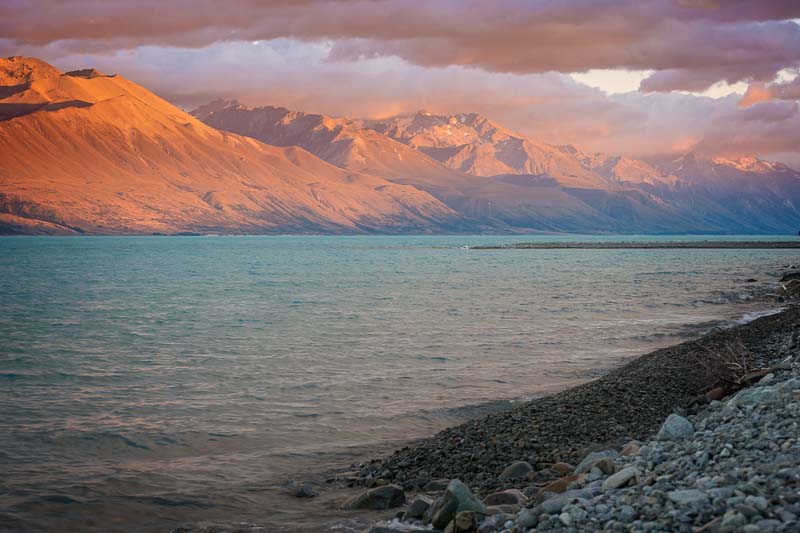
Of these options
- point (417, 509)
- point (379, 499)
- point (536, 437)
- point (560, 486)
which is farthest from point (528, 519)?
point (536, 437)

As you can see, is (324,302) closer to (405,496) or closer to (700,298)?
(700,298)

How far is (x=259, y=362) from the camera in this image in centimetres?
3014

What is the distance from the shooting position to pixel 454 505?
10977 mm

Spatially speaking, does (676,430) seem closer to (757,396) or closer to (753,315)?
(757,396)

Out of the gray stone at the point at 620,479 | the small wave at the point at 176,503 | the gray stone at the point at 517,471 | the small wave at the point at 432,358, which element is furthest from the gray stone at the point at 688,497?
the small wave at the point at 432,358

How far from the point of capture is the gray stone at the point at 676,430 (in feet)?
40.5

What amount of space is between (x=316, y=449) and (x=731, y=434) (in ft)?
33.3

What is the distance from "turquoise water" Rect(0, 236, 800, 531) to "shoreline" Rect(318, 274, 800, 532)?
6.54 feet

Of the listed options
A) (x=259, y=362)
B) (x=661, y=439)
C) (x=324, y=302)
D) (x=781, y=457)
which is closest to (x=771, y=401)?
(x=661, y=439)

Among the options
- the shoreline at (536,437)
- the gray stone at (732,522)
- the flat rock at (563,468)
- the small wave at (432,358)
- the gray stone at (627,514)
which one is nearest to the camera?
the gray stone at (732,522)

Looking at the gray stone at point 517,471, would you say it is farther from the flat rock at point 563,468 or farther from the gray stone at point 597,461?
the gray stone at point 597,461

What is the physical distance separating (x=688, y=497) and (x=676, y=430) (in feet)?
14.4

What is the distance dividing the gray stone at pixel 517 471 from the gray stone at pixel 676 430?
261 cm

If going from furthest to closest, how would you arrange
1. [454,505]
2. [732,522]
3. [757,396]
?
[757,396]
[454,505]
[732,522]
